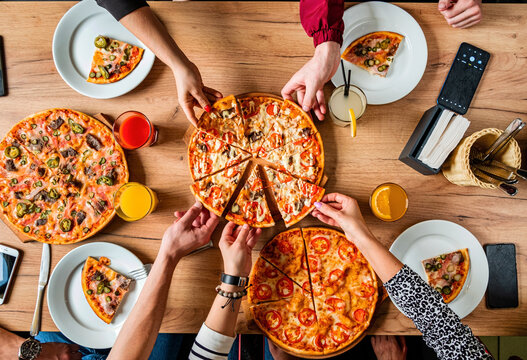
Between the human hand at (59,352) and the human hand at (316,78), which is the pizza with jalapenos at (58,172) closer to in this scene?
the human hand at (59,352)

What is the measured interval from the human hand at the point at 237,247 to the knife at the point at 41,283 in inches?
49.1

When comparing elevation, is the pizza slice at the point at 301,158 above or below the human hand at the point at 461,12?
below

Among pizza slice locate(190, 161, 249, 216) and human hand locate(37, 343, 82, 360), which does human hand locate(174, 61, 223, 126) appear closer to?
pizza slice locate(190, 161, 249, 216)

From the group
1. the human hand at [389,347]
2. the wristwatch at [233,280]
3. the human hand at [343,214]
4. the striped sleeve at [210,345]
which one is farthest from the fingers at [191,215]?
the human hand at [389,347]

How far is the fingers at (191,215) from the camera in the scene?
2266mm

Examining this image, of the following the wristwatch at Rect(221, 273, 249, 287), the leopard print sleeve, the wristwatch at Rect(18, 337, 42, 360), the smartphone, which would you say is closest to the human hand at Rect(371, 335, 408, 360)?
the leopard print sleeve

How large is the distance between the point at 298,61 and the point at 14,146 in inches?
84.2

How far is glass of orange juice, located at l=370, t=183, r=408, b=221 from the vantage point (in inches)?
90.0

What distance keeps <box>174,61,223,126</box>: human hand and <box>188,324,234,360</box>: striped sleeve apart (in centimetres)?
140

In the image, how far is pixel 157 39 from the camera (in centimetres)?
218

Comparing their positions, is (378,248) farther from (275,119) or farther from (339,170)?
(275,119)

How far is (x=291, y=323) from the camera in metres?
2.38

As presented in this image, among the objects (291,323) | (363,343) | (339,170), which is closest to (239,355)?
(291,323)

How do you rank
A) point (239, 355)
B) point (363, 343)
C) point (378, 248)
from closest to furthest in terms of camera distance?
1. point (378, 248)
2. point (239, 355)
3. point (363, 343)
